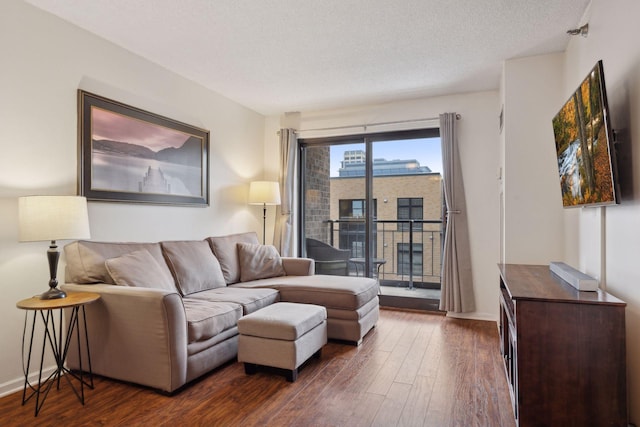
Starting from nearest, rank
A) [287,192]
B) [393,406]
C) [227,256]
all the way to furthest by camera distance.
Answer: [393,406] < [227,256] < [287,192]

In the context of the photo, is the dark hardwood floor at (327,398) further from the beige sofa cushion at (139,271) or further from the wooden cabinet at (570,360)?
the beige sofa cushion at (139,271)

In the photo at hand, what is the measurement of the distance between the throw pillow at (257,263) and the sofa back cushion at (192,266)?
0.33m

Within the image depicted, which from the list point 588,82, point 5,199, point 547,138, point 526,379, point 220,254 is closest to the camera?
point 526,379

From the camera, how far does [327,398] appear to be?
87.8 inches

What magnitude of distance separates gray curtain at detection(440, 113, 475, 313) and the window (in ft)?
1.41

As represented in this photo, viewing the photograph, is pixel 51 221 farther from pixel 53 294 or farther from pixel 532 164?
pixel 532 164

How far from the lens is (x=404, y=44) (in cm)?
296

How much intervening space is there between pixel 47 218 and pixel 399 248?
360 centimetres

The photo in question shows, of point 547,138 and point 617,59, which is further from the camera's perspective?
point 547,138

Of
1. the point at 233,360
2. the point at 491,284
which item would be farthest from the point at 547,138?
the point at 233,360

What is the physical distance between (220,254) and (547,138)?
10.1ft

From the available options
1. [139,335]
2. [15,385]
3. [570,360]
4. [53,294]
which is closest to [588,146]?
[570,360]

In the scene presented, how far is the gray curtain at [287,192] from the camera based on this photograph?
15.8ft

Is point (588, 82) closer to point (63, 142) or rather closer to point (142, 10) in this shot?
point (142, 10)
